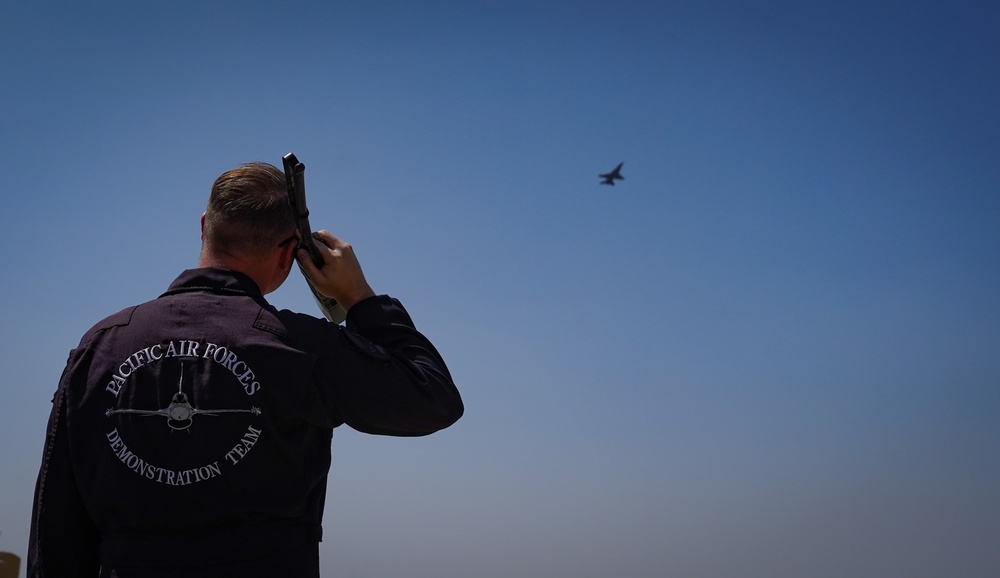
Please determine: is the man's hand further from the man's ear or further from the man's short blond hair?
the man's short blond hair

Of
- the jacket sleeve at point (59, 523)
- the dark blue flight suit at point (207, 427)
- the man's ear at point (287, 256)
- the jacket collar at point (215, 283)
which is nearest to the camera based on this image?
the dark blue flight suit at point (207, 427)

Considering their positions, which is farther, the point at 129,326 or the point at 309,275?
the point at 309,275

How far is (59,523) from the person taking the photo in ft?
11.1

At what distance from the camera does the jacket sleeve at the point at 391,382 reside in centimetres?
347

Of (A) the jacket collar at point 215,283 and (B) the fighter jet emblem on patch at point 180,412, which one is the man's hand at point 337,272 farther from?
(B) the fighter jet emblem on patch at point 180,412

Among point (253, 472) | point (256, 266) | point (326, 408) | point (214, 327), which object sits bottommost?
point (253, 472)

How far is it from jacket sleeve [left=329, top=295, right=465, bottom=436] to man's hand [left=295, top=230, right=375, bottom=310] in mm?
130

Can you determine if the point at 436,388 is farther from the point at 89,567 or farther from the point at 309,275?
the point at 89,567

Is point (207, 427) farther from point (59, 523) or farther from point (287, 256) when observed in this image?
point (287, 256)

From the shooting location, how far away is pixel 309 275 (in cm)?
398

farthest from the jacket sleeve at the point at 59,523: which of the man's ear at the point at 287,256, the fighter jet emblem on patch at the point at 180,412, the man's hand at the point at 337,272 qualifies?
the man's hand at the point at 337,272

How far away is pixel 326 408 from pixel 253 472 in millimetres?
372

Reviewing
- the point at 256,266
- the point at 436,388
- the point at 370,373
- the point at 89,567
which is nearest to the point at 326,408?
the point at 370,373

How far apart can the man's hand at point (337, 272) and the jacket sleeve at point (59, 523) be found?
1.13 metres
